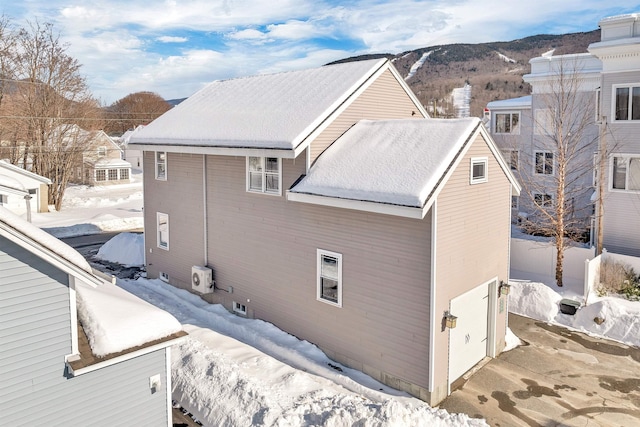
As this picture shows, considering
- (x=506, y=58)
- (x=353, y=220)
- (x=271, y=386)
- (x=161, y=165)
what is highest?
(x=506, y=58)

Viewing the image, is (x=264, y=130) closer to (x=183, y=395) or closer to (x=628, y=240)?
(x=183, y=395)

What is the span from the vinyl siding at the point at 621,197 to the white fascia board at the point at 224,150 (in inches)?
590

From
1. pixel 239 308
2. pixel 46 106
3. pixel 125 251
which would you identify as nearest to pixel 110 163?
pixel 46 106

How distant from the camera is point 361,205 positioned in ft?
39.1

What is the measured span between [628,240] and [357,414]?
667 inches

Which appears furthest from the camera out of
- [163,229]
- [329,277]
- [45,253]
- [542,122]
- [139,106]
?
[139,106]

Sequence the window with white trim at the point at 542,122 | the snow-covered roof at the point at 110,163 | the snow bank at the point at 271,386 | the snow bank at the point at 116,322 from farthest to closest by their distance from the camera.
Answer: the snow-covered roof at the point at 110,163 → the window with white trim at the point at 542,122 → the snow bank at the point at 271,386 → the snow bank at the point at 116,322

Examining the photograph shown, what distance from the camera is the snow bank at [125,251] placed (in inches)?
930

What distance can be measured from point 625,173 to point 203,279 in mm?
17716

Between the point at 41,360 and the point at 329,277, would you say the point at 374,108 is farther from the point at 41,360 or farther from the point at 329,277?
the point at 41,360

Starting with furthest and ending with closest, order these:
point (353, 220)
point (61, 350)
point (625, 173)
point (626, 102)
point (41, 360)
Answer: point (625, 173), point (626, 102), point (353, 220), point (61, 350), point (41, 360)

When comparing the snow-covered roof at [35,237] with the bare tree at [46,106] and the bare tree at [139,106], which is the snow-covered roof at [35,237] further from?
the bare tree at [139,106]

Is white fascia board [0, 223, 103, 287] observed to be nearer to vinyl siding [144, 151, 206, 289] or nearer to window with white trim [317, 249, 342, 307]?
window with white trim [317, 249, 342, 307]

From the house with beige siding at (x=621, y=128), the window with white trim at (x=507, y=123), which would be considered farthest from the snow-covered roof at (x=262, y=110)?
the window with white trim at (x=507, y=123)
